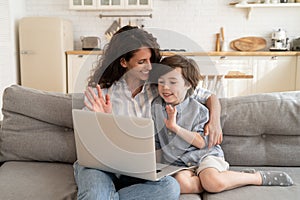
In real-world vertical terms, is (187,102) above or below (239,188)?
above

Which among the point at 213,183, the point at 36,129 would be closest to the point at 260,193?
the point at 213,183

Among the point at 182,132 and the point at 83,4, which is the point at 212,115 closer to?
the point at 182,132

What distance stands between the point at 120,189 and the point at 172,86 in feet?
1.61

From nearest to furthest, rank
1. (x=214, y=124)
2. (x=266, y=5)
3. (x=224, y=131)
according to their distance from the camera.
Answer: (x=214, y=124)
(x=224, y=131)
(x=266, y=5)

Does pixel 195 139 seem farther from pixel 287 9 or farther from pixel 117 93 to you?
pixel 287 9

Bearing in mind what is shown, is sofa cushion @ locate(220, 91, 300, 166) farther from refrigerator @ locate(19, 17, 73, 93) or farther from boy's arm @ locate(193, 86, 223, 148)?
refrigerator @ locate(19, 17, 73, 93)

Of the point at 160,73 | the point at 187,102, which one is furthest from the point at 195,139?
the point at 160,73

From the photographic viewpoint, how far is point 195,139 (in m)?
1.67

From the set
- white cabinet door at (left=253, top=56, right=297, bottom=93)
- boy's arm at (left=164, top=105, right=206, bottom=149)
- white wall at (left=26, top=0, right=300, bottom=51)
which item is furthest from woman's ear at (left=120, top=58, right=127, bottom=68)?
white wall at (left=26, top=0, right=300, bottom=51)

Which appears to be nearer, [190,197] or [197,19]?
[190,197]

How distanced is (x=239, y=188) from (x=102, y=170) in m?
0.59

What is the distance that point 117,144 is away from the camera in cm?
142

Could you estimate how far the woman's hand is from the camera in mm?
1574

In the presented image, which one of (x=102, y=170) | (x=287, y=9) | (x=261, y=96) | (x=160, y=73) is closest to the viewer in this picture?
(x=102, y=170)
